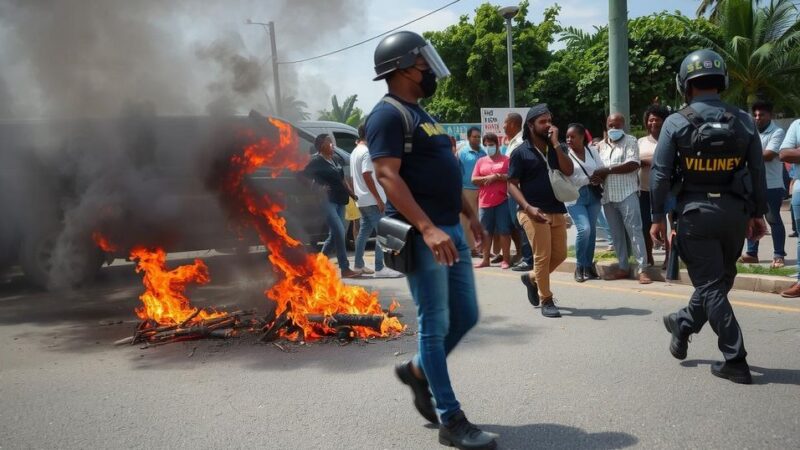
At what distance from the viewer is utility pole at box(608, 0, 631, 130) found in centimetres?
818

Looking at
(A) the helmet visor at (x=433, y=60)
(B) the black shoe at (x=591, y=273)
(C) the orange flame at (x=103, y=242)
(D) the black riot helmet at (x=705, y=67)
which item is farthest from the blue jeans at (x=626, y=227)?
(C) the orange flame at (x=103, y=242)

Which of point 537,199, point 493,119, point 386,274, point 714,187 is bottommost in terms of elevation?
point 386,274

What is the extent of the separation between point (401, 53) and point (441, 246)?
2.99 feet

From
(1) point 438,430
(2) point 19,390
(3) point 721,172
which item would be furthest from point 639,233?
(2) point 19,390

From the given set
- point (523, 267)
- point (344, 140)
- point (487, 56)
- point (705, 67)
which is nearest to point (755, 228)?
point (705, 67)

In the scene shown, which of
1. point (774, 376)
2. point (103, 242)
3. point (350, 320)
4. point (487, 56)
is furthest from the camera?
point (487, 56)

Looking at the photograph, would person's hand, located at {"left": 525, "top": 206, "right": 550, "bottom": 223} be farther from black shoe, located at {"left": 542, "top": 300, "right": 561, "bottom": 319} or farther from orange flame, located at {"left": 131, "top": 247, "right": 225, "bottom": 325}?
orange flame, located at {"left": 131, "top": 247, "right": 225, "bottom": 325}

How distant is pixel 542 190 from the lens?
573 centimetres

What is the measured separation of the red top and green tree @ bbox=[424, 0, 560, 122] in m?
19.8

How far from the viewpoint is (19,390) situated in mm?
4297

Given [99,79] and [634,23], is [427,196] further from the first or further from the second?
[634,23]

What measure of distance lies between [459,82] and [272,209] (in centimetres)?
2521

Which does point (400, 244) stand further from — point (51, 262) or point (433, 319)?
point (51, 262)

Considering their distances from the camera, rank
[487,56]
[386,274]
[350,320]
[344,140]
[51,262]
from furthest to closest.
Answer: [487,56]
[344,140]
[386,274]
[51,262]
[350,320]
